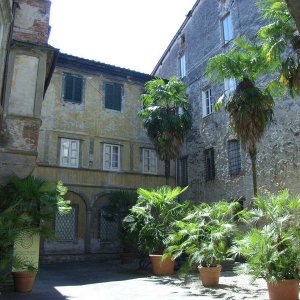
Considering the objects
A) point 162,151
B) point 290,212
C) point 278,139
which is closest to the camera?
point 290,212

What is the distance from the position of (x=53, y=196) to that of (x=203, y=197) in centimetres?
1134

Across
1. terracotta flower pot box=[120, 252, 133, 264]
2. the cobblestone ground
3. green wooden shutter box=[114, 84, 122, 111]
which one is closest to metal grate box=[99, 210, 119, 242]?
terracotta flower pot box=[120, 252, 133, 264]

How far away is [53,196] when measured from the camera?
9.98 m

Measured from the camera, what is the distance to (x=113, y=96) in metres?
21.2

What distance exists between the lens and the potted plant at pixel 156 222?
1290 cm

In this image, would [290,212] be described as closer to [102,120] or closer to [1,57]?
[1,57]

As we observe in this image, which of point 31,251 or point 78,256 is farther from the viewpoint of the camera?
point 78,256

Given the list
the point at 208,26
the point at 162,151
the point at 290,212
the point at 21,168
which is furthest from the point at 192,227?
the point at 208,26

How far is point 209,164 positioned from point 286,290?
12.7 m

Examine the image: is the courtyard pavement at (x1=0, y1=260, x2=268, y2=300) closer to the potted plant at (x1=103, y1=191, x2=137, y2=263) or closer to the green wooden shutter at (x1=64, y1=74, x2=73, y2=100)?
the potted plant at (x1=103, y1=191, x2=137, y2=263)

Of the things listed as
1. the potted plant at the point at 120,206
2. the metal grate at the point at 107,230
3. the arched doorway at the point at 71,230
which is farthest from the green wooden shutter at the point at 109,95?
the metal grate at the point at 107,230

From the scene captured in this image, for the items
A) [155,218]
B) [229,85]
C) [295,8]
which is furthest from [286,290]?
[229,85]

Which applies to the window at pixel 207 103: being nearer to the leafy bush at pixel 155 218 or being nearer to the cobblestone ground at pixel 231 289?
the leafy bush at pixel 155 218

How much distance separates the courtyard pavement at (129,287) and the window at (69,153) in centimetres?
602
